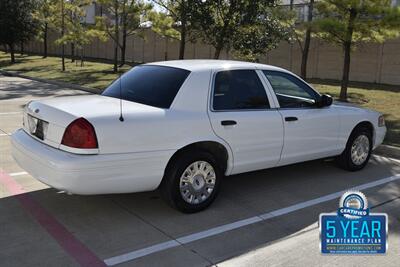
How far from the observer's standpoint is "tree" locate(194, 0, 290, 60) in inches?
644

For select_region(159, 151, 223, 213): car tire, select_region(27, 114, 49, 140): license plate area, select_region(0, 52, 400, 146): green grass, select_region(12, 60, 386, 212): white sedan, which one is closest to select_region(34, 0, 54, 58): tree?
select_region(0, 52, 400, 146): green grass

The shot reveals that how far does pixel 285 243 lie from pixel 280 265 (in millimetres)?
470

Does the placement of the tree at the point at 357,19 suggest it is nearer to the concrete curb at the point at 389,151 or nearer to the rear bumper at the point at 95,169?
the concrete curb at the point at 389,151

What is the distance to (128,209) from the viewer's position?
4.98 metres

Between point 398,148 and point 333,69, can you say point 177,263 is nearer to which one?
point 398,148

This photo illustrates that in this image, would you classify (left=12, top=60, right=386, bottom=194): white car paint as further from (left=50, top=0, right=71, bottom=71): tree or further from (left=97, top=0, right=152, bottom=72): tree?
(left=50, top=0, right=71, bottom=71): tree

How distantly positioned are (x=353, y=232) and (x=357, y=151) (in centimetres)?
289

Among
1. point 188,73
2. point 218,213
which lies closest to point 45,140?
point 188,73

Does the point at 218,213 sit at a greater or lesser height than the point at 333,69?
lesser

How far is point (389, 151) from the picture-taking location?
7.99 metres

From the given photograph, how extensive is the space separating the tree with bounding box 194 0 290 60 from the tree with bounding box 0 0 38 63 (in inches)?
872

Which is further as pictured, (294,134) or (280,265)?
(294,134)

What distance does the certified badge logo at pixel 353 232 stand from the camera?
403cm

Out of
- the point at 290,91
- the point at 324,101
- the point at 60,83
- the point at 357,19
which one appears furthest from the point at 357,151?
the point at 60,83
